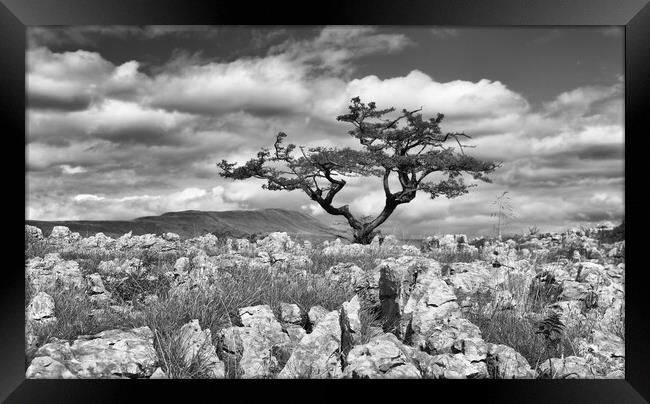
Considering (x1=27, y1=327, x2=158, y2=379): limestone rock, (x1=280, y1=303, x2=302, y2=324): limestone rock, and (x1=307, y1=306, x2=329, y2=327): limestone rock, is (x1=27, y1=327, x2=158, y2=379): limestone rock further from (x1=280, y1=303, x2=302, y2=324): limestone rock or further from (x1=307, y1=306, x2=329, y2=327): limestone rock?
(x1=307, y1=306, x2=329, y2=327): limestone rock

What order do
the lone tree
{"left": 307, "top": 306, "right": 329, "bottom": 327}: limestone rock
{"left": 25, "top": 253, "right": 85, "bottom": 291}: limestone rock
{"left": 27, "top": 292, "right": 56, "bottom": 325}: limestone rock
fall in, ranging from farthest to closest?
the lone tree, {"left": 25, "top": 253, "right": 85, "bottom": 291}: limestone rock, {"left": 27, "top": 292, "right": 56, "bottom": 325}: limestone rock, {"left": 307, "top": 306, "right": 329, "bottom": 327}: limestone rock

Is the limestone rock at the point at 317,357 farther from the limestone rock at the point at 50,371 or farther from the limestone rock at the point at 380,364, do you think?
the limestone rock at the point at 50,371

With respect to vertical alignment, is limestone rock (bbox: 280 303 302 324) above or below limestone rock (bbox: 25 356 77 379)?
above

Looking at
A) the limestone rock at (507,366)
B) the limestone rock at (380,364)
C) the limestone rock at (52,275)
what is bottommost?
the limestone rock at (507,366)

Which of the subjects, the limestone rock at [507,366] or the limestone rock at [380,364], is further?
the limestone rock at [507,366]

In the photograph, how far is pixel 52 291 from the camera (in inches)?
163

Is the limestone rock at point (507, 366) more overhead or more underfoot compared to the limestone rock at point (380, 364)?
more underfoot

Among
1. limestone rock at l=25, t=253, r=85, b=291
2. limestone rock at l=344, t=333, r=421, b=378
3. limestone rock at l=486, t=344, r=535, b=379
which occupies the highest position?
limestone rock at l=25, t=253, r=85, b=291

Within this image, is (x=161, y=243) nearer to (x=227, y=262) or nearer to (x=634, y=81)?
(x=227, y=262)

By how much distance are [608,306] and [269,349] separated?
2.85 m

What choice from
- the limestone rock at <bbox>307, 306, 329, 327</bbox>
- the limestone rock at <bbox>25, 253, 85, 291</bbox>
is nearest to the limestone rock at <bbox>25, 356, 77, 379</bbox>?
the limestone rock at <bbox>307, 306, 329, 327</bbox>

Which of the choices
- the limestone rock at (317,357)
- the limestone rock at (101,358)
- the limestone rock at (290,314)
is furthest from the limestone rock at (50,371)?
the limestone rock at (290,314)

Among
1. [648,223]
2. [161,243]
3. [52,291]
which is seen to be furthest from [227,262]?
[648,223]

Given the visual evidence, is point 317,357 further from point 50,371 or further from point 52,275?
point 52,275
